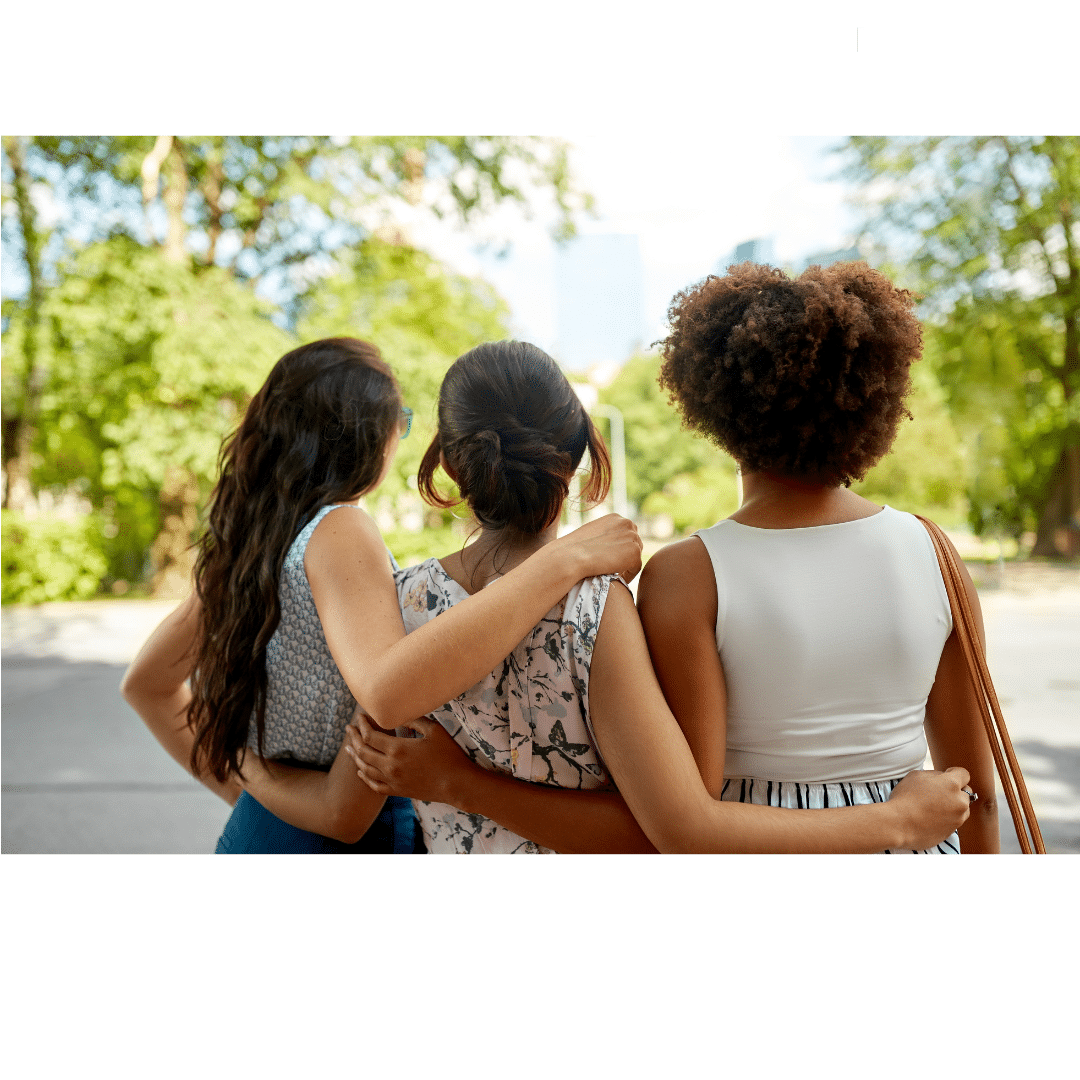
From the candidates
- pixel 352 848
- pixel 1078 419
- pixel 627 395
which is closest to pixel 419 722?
pixel 352 848

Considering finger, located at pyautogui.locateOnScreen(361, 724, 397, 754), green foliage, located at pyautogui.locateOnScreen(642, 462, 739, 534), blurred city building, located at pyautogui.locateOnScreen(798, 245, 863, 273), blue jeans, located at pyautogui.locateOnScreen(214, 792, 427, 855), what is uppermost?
blurred city building, located at pyautogui.locateOnScreen(798, 245, 863, 273)

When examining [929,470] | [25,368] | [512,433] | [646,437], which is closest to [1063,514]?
[929,470]

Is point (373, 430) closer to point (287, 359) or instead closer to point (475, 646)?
point (287, 359)

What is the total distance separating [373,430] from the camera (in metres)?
1.40

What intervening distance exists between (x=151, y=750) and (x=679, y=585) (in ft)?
18.0

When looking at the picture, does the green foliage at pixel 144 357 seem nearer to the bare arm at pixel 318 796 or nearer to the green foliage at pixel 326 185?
the green foliage at pixel 326 185

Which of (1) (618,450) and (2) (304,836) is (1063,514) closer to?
(1) (618,450)

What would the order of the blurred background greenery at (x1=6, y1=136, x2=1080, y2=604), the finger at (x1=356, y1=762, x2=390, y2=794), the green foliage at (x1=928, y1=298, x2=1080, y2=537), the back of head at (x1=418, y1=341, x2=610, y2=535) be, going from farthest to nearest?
1. the blurred background greenery at (x1=6, y1=136, x2=1080, y2=604)
2. the green foliage at (x1=928, y1=298, x2=1080, y2=537)
3. the finger at (x1=356, y1=762, x2=390, y2=794)
4. the back of head at (x1=418, y1=341, x2=610, y2=535)

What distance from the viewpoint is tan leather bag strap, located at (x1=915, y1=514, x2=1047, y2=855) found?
1.17 meters

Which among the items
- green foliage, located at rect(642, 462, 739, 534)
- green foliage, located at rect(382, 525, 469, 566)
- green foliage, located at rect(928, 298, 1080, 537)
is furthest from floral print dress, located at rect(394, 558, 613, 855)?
green foliage, located at rect(382, 525, 469, 566)

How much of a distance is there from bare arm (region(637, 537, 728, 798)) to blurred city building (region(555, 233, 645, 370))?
2501 millimetres

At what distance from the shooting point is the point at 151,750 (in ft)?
18.6

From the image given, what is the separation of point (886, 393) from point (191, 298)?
788 centimetres

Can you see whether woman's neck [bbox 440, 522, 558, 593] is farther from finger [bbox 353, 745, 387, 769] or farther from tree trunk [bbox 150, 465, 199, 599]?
tree trunk [bbox 150, 465, 199, 599]
